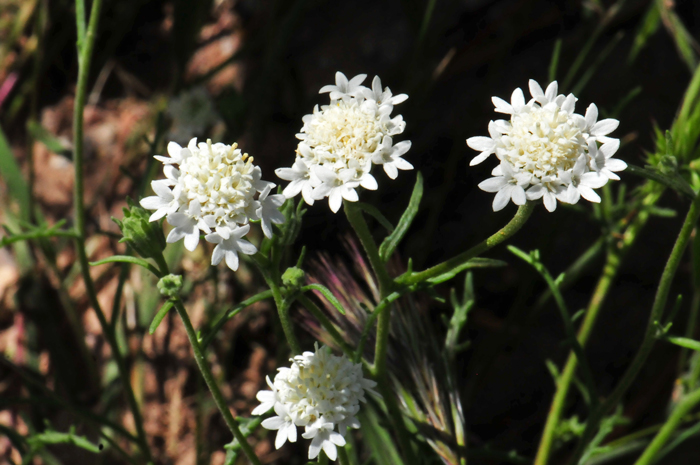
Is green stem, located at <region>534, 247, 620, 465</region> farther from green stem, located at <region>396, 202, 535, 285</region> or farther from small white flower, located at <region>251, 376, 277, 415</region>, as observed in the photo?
small white flower, located at <region>251, 376, 277, 415</region>

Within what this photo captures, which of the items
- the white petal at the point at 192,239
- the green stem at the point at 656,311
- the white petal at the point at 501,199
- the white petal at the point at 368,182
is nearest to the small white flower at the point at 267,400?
the white petal at the point at 192,239

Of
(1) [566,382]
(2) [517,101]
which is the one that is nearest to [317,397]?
(2) [517,101]

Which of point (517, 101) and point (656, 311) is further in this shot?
point (656, 311)

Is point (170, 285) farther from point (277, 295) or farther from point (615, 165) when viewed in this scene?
point (615, 165)

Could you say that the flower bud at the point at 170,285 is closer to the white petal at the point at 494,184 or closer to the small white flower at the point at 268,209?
the small white flower at the point at 268,209

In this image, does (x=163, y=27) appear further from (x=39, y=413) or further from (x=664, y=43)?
(x=664, y=43)

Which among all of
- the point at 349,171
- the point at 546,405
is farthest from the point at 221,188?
the point at 546,405
